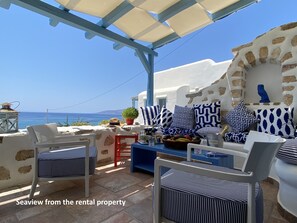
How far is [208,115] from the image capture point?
3.30 meters

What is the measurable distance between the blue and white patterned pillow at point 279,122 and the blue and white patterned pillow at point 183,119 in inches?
45.6

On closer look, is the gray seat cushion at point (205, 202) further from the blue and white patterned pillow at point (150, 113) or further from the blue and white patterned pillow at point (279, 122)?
the blue and white patterned pillow at point (150, 113)

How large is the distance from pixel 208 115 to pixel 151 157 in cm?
146

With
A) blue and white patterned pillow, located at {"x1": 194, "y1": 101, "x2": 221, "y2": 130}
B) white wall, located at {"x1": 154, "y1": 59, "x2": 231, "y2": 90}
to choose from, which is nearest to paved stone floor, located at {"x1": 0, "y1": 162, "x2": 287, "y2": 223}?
blue and white patterned pillow, located at {"x1": 194, "y1": 101, "x2": 221, "y2": 130}

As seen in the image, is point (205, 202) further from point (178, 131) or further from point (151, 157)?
point (178, 131)

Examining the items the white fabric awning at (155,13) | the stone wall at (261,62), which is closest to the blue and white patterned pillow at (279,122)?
the stone wall at (261,62)

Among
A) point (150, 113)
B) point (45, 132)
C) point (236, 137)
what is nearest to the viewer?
point (45, 132)

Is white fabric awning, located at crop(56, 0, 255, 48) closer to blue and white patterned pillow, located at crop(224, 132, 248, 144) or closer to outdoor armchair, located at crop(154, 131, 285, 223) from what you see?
blue and white patterned pillow, located at crop(224, 132, 248, 144)

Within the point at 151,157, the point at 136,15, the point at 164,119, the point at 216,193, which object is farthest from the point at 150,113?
the point at 216,193

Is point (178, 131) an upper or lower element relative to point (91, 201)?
upper

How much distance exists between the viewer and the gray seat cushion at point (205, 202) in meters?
0.85

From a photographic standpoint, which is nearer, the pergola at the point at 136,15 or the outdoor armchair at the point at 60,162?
the outdoor armchair at the point at 60,162

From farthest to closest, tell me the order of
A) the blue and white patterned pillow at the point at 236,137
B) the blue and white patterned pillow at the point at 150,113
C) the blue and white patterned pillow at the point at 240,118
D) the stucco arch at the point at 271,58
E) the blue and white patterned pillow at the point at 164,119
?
the blue and white patterned pillow at the point at 150,113, the blue and white patterned pillow at the point at 164,119, the blue and white patterned pillow at the point at 240,118, the stucco arch at the point at 271,58, the blue and white patterned pillow at the point at 236,137

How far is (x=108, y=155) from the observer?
2.85 meters
